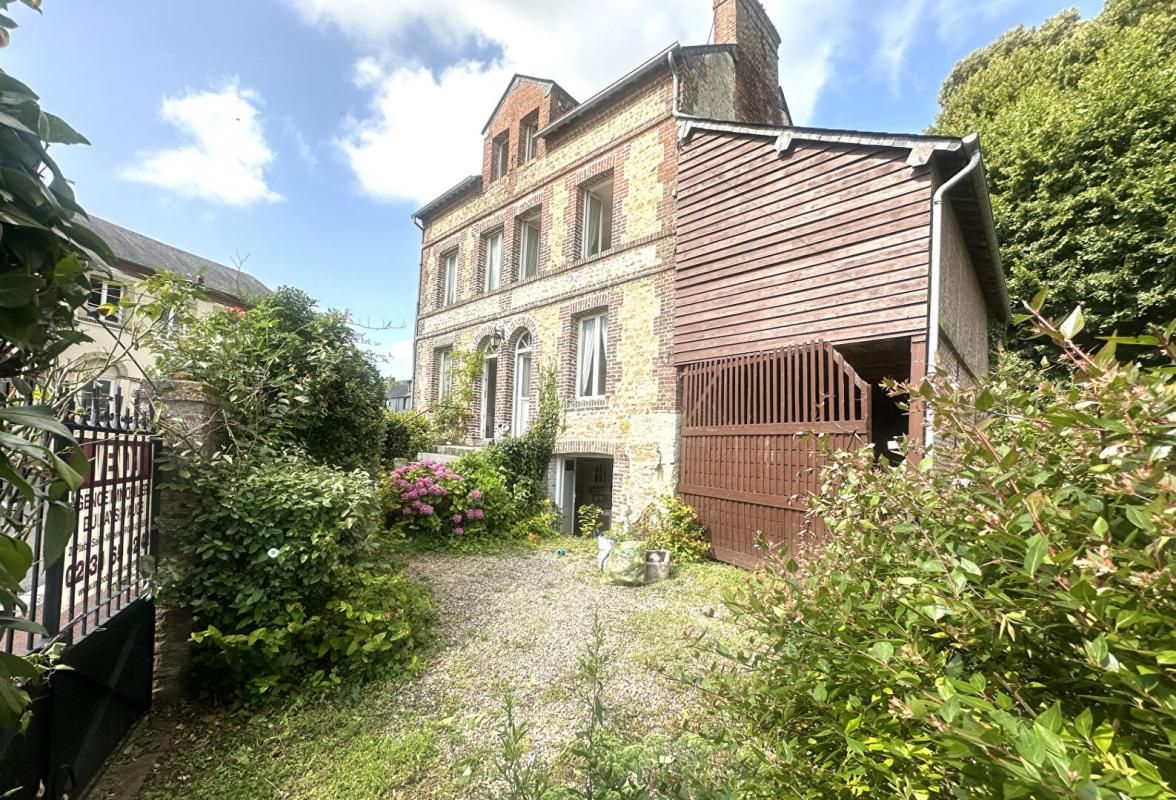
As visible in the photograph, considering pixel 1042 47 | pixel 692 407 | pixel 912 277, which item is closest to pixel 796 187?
pixel 912 277

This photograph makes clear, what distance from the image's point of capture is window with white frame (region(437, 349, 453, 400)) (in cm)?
1258

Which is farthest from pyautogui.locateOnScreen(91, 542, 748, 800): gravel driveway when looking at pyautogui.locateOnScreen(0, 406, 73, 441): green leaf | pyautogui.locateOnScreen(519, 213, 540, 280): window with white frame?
pyautogui.locateOnScreen(519, 213, 540, 280): window with white frame

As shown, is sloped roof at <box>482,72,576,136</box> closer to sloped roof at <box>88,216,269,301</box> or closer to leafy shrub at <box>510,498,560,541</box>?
leafy shrub at <box>510,498,560,541</box>

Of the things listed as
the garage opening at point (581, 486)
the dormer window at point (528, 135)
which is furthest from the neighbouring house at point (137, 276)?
the dormer window at point (528, 135)

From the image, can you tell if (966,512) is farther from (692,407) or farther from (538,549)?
(538,549)

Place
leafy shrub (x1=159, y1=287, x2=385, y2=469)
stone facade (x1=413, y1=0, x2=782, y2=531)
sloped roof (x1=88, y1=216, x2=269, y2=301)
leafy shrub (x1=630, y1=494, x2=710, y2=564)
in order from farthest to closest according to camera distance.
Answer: sloped roof (x1=88, y1=216, x2=269, y2=301) → stone facade (x1=413, y1=0, x2=782, y2=531) → leafy shrub (x1=630, y1=494, x2=710, y2=564) → leafy shrub (x1=159, y1=287, x2=385, y2=469)

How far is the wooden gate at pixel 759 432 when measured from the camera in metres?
5.70

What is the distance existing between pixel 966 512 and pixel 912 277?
5115 millimetres

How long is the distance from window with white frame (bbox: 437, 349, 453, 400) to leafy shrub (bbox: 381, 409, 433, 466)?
1133 millimetres

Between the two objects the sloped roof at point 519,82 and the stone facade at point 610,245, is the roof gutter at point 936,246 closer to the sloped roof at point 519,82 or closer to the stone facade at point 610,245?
the stone facade at point 610,245

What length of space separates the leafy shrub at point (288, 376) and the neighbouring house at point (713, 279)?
4117 mm

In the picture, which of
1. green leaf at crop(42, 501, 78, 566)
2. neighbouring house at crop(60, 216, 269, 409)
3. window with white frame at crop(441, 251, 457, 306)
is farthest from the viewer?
window with white frame at crop(441, 251, 457, 306)

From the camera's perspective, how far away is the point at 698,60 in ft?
27.2

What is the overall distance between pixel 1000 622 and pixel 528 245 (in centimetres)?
1125
